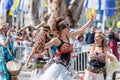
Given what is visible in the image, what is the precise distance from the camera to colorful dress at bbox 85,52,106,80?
8773 millimetres

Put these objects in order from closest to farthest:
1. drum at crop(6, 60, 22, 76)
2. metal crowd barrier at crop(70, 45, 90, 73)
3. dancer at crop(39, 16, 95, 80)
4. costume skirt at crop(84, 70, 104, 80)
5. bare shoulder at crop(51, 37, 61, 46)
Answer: bare shoulder at crop(51, 37, 61, 46), dancer at crop(39, 16, 95, 80), costume skirt at crop(84, 70, 104, 80), drum at crop(6, 60, 22, 76), metal crowd barrier at crop(70, 45, 90, 73)

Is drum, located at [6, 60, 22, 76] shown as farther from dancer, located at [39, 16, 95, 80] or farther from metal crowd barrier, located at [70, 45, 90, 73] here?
metal crowd barrier, located at [70, 45, 90, 73]

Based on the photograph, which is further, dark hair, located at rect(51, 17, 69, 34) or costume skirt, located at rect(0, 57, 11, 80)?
costume skirt, located at rect(0, 57, 11, 80)

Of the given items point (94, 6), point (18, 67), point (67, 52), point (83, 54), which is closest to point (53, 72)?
point (67, 52)

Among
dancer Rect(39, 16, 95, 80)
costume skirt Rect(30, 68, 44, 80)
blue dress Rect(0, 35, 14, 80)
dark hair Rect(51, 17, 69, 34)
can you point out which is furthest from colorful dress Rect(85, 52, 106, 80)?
blue dress Rect(0, 35, 14, 80)

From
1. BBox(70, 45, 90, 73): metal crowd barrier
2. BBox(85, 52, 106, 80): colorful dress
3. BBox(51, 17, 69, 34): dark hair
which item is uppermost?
BBox(51, 17, 69, 34): dark hair

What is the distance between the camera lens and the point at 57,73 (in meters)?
7.64

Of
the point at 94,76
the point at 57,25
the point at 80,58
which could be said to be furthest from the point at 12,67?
the point at 80,58

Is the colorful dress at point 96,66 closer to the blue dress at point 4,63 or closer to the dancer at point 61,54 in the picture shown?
the dancer at point 61,54

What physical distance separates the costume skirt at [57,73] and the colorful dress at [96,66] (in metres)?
1.16

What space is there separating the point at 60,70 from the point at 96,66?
1317 millimetres

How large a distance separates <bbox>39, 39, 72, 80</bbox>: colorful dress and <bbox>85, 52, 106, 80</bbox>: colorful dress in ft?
3.80

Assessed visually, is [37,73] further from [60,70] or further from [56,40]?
[56,40]

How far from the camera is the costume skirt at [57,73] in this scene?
301 inches
